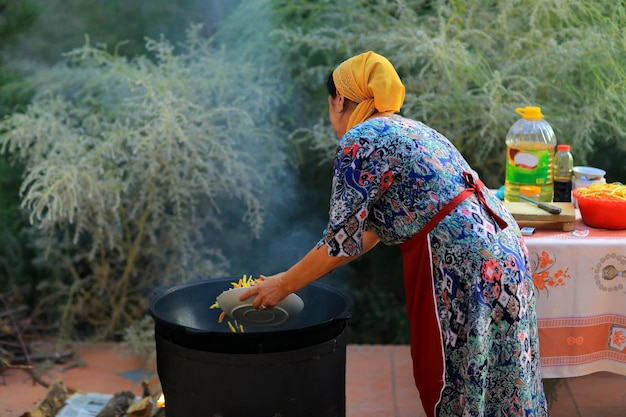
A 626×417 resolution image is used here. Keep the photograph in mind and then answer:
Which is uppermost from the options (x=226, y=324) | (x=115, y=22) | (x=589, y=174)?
Answer: (x=115, y=22)

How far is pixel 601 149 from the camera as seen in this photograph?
196 inches

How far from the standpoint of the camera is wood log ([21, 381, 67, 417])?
3.69 metres

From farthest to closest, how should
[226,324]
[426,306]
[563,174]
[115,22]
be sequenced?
[115,22], [563,174], [226,324], [426,306]

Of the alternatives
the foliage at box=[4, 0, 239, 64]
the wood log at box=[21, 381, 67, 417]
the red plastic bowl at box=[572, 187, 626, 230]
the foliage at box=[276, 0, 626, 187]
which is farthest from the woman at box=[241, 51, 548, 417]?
the foliage at box=[4, 0, 239, 64]

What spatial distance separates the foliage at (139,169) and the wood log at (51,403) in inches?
34.4

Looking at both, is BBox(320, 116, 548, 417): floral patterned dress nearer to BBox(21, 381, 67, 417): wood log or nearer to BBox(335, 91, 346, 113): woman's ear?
BBox(335, 91, 346, 113): woman's ear

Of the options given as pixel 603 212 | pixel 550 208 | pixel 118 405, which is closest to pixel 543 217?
pixel 550 208

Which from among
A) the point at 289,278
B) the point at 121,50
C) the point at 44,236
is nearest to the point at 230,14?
the point at 121,50

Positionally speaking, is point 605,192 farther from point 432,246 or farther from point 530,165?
point 432,246

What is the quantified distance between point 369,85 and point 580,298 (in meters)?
1.29

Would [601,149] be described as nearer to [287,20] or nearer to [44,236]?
[287,20]

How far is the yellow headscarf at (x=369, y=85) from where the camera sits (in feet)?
8.43

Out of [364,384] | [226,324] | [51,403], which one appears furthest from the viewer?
[364,384]

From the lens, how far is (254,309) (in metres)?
2.70
